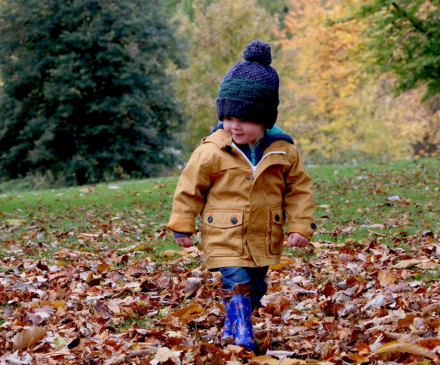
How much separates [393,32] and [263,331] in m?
11.2

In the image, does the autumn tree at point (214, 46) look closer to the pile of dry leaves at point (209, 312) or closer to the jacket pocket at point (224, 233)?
the pile of dry leaves at point (209, 312)

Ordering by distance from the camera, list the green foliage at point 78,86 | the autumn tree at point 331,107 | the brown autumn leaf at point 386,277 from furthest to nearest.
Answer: the autumn tree at point 331,107, the green foliage at point 78,86, the brown autumn leaf at point 386,277

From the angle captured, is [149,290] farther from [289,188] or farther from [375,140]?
[375,140]

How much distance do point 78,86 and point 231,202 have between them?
65.5ft

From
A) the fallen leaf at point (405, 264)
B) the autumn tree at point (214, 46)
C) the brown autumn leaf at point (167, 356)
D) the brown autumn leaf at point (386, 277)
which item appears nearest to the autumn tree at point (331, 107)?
the autumn tree at point (214, 46)

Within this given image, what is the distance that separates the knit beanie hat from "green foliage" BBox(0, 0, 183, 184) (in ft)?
62.9

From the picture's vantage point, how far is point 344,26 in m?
26.4

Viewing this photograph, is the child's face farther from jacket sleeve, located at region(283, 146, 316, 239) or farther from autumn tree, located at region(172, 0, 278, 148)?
autumn tree, located at region(172, 0, 278, 148)

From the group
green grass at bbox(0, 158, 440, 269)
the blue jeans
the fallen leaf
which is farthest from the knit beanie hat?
green grass at bbox(0, 158, 440, 269)

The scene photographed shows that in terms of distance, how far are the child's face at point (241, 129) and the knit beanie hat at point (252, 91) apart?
1.5 inches

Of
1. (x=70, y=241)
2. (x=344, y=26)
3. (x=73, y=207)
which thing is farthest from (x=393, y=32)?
(x=344, y=26)

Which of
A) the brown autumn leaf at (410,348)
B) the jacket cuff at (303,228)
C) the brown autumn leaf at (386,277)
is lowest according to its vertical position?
the brown autumn leaf at (386,277)

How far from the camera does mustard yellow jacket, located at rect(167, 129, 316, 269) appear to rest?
12.0 feet

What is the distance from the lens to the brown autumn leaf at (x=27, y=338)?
384 centimetres
